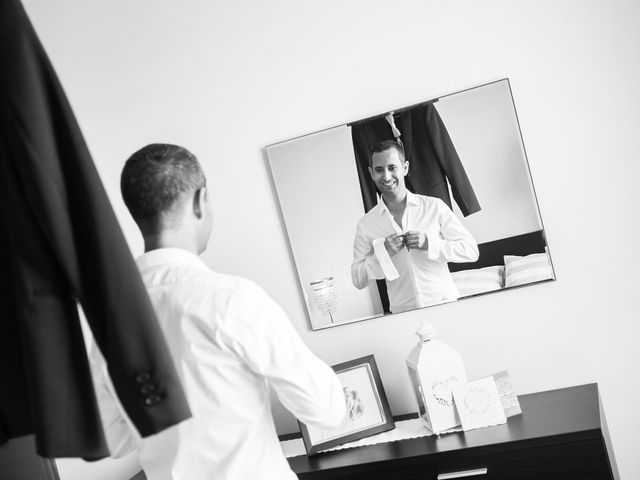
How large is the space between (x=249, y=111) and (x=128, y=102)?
0.51 m

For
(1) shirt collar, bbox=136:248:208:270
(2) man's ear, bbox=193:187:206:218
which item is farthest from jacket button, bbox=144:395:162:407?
(2) man's ear, bbox=193:187:206:218

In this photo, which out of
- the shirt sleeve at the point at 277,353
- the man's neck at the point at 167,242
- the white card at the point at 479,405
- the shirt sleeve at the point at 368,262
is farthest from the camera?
the shirt sleeve at the point at 368,262

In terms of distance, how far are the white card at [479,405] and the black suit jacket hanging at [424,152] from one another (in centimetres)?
60

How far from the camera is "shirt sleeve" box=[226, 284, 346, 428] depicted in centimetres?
143

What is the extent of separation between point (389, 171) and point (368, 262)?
34cm

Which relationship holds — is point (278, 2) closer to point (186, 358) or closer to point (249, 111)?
point (249, 111)

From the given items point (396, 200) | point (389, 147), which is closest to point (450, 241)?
point (396, 200)

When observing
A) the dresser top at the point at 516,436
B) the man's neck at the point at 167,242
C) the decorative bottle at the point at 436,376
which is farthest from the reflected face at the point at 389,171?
the man's neck at the point at 167,242

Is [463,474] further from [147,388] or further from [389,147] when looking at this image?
[147,388]

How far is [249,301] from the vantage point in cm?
144

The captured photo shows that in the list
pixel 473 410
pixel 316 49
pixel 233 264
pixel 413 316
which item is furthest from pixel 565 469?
pixel 316 49

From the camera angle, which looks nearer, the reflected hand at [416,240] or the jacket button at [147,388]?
the jacket button at [147,388]

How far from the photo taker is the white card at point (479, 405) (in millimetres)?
2203

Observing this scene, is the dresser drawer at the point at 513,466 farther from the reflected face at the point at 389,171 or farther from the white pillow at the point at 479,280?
the reflected face at the point at 389,171
